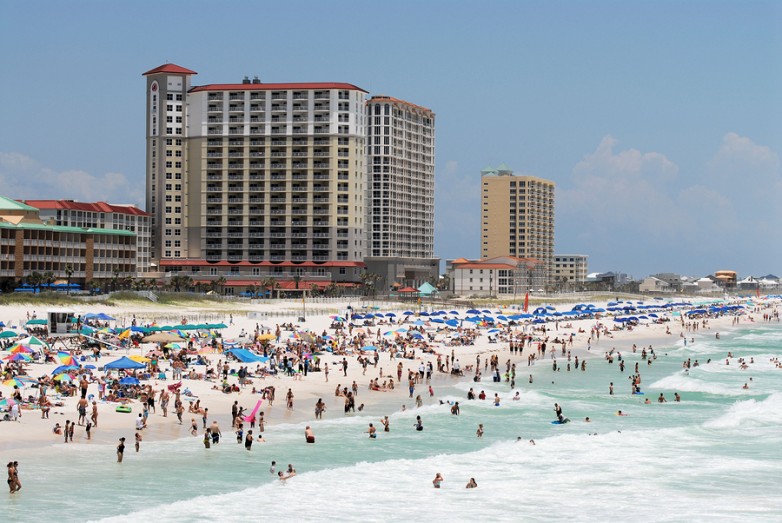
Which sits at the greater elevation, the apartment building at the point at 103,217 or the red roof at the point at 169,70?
the red roof at the point at 169,70

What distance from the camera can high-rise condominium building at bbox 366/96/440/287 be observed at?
17038cm

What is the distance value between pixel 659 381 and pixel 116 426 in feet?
122

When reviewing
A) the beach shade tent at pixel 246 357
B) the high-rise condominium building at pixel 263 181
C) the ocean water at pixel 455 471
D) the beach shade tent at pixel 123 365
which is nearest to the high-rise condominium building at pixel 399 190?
the high-rise condominium building at pixel 263 181

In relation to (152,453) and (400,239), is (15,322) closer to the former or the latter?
(152,453)

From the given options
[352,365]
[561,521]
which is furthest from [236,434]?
[352,365]

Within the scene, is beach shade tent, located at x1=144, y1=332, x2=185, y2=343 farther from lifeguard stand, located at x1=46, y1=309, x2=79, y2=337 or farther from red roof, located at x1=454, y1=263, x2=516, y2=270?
red roof, located at x1=454, y1=263, x2=516, y2=270

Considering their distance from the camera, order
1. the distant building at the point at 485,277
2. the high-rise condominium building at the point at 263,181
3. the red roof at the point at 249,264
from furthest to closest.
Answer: the distant building at the point at 485,277, the high-rise condominium building at the point at 263,181, the red roof at the point at 249,264

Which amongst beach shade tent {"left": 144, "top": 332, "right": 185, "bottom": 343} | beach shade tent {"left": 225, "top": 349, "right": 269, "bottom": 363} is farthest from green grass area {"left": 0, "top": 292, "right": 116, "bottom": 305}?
beach shade tent {"left": 225, "top": 349, "right": 269, "bottom": 363}

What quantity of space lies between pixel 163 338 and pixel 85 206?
80.0 m

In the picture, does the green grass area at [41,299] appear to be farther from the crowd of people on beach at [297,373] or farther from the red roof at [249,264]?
the red roof at [249,264]

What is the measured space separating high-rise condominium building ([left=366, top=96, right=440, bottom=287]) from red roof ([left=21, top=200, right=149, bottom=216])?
4273cm

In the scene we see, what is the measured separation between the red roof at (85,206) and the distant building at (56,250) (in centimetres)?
1136

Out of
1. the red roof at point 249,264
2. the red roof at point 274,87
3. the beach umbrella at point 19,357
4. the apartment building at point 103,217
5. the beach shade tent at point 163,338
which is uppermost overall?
the red roof at point 274,87

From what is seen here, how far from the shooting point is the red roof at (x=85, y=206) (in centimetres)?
12788
